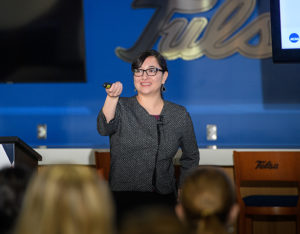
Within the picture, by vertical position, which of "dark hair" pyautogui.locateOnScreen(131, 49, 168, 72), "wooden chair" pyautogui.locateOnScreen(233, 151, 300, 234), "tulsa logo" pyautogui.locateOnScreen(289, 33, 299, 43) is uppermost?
"tulsa logo" pyautogui.locateOnScreen(289, 33, 299, 43)

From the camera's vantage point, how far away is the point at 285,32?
3.51m

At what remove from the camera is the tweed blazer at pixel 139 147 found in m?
2.75

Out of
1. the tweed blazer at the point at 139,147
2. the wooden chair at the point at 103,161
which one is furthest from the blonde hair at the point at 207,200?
the wooden chair at the point at 103,161

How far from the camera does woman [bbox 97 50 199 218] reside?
8.99 feet

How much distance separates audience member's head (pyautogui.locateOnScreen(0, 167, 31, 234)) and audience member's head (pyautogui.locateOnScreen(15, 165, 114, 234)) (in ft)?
0.98

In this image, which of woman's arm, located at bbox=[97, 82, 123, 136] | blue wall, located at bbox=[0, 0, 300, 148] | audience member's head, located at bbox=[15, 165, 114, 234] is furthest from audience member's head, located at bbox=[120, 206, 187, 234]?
blue wall, located at bbox=[0, 0, 300, 148]

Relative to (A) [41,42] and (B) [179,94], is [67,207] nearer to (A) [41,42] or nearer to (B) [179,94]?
(B) [179,94]

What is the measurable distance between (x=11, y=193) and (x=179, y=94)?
2939mm

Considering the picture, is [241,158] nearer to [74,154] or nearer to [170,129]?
[170,129]

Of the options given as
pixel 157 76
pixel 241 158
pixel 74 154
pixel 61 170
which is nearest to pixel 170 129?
pixel 157 76

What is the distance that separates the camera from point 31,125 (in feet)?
14.6

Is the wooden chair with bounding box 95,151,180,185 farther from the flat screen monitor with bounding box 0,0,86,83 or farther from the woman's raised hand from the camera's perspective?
the flat screen monitor with bounding box 0,0,86,83

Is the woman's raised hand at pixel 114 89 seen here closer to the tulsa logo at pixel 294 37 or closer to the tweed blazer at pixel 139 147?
the tweed blazer at pixel 139 147

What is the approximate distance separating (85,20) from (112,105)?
1999mm
